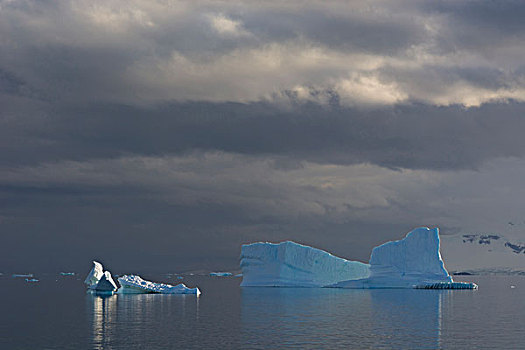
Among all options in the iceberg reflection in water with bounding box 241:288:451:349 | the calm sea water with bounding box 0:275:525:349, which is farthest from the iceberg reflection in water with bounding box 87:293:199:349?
the iceberg reflection in water with bounding box 241:288:451:349

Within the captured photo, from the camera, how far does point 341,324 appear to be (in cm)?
4672

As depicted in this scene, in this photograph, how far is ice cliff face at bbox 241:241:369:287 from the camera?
90.9m

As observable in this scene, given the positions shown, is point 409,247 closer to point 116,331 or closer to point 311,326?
point 311,326

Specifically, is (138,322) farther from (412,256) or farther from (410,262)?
(410,262)

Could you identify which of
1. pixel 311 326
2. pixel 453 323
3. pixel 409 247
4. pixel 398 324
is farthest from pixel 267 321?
pixel 409 247

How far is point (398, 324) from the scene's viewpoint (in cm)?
4750

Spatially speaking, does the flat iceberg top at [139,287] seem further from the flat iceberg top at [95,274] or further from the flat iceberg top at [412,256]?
the flat iceberg top at [412,256]

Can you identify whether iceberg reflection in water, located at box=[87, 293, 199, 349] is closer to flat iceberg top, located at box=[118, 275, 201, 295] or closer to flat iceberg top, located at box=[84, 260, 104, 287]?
flat iceberg top, located at box=[118, 275, 201, 295]

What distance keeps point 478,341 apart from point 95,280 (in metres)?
58.6

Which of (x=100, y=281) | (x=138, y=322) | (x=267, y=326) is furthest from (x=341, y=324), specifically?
(x=100, y=281)

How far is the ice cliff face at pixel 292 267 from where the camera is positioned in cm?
9088

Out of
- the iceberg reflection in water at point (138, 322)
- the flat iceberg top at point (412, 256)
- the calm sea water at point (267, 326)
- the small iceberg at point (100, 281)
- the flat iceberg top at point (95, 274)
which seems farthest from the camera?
the flat iceberg top at point (412, 256)

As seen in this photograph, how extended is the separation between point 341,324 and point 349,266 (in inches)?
1990

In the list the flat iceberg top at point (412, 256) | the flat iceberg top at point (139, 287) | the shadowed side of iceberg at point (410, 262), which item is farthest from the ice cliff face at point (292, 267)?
the flat iceberg top at point (139, 287)
